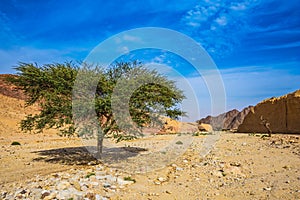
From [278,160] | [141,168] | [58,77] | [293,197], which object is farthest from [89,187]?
[278,160]

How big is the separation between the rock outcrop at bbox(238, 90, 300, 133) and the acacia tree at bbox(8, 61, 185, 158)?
12.9 meters

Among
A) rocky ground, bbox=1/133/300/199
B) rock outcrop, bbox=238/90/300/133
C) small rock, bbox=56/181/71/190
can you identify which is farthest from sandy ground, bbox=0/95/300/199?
rock outcrop, bbox=238/90/300/133

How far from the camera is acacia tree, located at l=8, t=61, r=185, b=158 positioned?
12043mm

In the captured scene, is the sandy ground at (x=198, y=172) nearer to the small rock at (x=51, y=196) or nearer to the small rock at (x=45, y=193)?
the small rock at (x=51, y=196)

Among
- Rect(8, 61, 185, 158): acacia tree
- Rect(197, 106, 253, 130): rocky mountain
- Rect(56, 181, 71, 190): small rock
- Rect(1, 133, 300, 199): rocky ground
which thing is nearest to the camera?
Rect(1, 133, 300, 199): rocky ground

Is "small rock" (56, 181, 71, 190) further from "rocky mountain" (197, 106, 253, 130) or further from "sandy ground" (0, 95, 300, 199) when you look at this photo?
"rocky mountain" (197, 106, 253, 130)

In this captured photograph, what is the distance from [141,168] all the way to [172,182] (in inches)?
95.7

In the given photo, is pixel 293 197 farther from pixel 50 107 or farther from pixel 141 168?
pixel 50 107

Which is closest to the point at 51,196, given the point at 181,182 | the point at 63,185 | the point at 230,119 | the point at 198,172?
the point at 63,185

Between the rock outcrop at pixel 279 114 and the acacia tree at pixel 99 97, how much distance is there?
1287 cm

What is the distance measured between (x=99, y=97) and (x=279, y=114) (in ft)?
59.4

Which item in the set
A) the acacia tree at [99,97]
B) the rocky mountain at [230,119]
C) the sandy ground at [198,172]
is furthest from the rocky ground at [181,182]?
the rocky mountain at [230,119]

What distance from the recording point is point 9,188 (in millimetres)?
8828

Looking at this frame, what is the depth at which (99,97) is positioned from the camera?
12.4 metres
